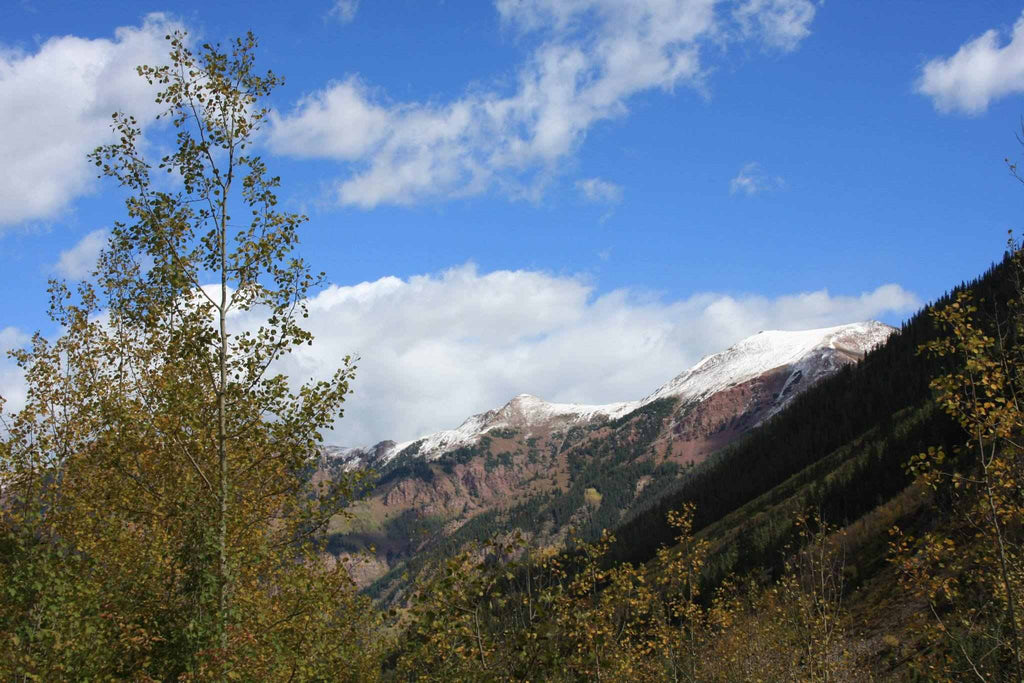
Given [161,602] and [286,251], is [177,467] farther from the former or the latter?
[286,251]

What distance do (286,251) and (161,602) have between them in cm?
896

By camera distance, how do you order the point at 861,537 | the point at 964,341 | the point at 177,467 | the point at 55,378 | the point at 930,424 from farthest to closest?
the point at 930,424, the point at 861,537, the point at 55,378, the point at 177,467, the point at 964,341

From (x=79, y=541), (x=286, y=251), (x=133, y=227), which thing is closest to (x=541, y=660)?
(x=286, y=251)

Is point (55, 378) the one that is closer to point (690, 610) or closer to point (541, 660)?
point (541, 660)

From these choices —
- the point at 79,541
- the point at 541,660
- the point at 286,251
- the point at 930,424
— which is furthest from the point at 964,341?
the point at 930,424

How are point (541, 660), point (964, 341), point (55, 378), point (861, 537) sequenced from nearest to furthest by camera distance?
1. point (541, 660)
2. point (964, 341)
3. point (55, 378)
4. point (861, 537)

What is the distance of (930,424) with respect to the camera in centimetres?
14212

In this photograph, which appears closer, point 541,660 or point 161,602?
point 541,660

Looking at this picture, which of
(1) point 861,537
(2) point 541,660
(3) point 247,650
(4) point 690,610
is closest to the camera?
(2) point 541,660

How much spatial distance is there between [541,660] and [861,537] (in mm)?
120313

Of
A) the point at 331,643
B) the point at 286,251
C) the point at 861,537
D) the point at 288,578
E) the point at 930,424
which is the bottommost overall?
the point at 861,537

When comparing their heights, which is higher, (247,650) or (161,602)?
(161,602)

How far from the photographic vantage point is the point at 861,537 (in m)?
113

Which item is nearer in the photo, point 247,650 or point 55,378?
point 247,650
